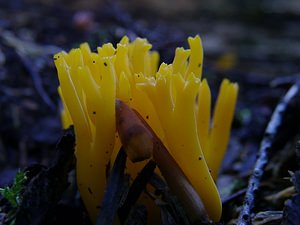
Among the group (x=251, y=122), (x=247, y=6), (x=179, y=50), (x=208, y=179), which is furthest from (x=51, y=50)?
(x=247, y=6)

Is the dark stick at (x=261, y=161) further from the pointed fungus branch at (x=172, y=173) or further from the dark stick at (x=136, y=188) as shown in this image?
A: the dark stick at (x=136, y=188)

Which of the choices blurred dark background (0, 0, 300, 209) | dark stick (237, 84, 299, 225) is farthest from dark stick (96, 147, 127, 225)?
blurred dark background (0, 0, 300, 209)

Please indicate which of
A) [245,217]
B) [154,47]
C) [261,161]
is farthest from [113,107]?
[154,47]

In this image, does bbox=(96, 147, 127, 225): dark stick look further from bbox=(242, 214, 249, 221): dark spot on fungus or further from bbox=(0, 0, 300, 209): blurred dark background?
bbox=(0, 0, 300, 209): blurred dark background

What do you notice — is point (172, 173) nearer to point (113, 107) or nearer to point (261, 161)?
point (113, 107)

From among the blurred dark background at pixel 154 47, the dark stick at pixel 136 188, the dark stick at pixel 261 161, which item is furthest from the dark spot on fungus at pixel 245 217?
the blurred dark background at pixel 154 47

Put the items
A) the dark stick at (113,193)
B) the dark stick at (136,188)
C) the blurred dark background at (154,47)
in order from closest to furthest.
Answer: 1. the dark stick at (113,193)
2. the dark stick at (136,188)
3. the blurred dark background at (154,47)
